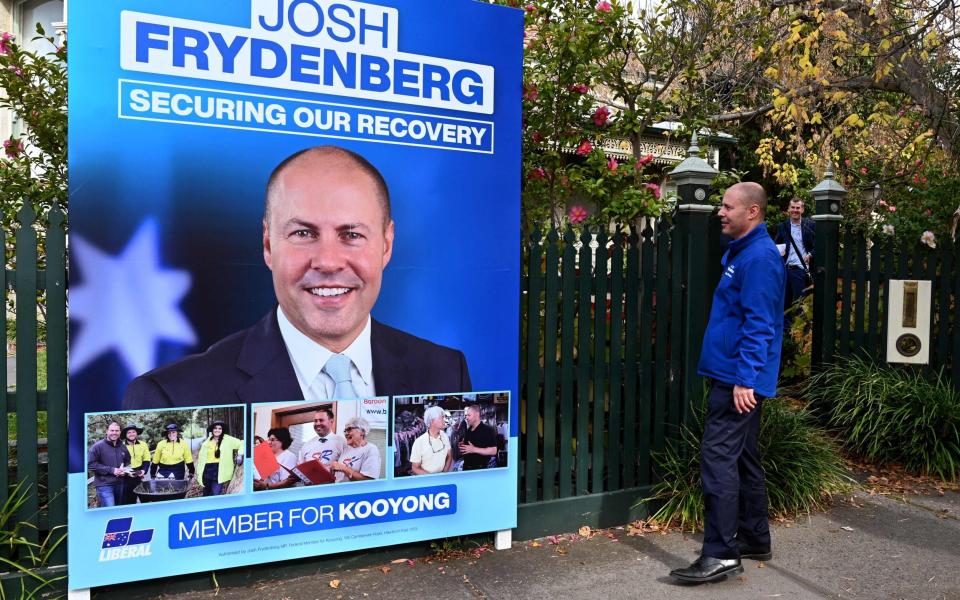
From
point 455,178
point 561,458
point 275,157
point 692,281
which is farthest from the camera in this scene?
point 692,281

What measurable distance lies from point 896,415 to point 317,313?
200 inches

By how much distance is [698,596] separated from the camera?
13.1ft

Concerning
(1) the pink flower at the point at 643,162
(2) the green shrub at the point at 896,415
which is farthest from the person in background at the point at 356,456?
(2) the green shrub at the point at 896,415

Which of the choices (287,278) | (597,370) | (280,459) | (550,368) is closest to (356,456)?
(280,459)

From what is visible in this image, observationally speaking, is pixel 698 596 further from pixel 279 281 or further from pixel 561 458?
pixel 279 281

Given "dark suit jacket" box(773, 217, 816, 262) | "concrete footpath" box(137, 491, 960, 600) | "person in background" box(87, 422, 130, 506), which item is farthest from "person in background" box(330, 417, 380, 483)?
"dark suit jacket" box(773, 217, 816, 262)

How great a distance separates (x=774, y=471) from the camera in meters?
5.27

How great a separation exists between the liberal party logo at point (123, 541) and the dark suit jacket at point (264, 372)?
59 cm

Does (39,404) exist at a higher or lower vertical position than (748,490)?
higher

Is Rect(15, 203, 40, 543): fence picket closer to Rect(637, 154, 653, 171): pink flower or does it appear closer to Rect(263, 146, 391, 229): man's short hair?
Rect(263, 146, 391, 229): man's short hair

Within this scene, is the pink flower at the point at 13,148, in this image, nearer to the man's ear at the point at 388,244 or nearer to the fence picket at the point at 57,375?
the fence picket at the point at 57,375

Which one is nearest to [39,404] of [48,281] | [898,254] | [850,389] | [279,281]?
[48,281]

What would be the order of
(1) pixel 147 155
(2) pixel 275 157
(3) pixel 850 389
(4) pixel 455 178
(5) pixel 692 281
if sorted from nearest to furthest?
(1) pixel 147 155
(2) pixel 275 157
(4) pixel 455 178
(5) pixel 692 281
(3) pixel 850 389

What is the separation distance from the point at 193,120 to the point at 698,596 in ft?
11.8
